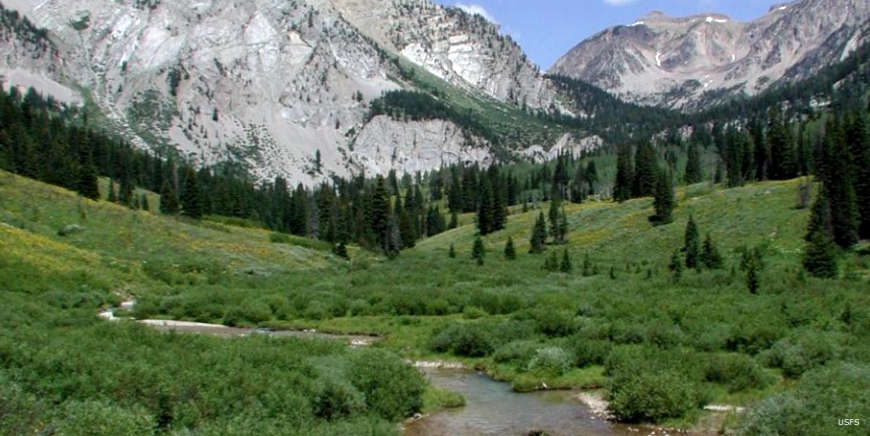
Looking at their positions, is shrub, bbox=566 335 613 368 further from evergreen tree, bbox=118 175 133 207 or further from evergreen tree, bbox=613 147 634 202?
evergreen tree, bbox=613 147 634 202

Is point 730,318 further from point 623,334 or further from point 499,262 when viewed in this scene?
point 499,262

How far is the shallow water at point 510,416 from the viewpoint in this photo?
2048 centimetres

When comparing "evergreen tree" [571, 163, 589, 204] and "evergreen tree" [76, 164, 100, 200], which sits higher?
"evergreen tree" [571, 163, 589, 204]

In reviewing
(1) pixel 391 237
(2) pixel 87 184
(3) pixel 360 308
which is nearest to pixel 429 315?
(3) pixel 360 308

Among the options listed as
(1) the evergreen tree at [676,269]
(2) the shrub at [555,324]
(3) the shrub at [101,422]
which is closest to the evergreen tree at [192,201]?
(1) the evergreen tree at [676,269]

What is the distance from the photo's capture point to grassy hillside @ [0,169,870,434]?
1842 centimetres

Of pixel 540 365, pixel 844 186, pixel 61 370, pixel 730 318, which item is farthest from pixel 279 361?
pixel 844 186

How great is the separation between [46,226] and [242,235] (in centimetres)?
3027

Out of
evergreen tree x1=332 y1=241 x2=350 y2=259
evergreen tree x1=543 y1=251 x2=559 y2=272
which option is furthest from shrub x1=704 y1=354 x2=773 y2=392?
evergreen tree x1=332 y1=241 x2=350 y2=259

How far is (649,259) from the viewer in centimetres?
8006

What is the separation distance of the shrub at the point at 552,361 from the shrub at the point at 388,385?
6692 millimetres

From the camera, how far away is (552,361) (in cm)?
2805

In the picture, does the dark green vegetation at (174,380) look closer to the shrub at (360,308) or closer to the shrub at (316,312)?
the shrub at (316,312)

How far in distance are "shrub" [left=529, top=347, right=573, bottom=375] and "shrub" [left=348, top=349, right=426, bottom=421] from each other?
263 inches
